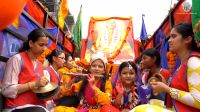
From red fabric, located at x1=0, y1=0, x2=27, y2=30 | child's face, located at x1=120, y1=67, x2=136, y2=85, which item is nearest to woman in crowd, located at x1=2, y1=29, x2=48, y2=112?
red fabric, located at x1=0, y1=0, x2=27, y2=30

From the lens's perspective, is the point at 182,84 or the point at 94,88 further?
the point at 94,88

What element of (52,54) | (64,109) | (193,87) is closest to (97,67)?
(64,109)

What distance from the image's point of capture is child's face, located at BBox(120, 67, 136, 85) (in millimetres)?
2609

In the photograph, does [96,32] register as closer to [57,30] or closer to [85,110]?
[57,30]

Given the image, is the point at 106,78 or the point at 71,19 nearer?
the point at 106,78

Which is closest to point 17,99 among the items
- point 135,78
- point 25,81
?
point 25,81

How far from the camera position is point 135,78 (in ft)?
8.80

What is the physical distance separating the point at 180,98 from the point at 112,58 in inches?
245

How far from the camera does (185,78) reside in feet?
5.66

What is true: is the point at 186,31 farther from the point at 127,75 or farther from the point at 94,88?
the point at 94,88

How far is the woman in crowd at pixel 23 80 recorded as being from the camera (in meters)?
2.11

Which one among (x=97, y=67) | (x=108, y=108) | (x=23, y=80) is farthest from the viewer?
(x=97, y=67)

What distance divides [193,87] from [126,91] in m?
1.05

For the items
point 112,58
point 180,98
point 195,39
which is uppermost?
point 195,39
